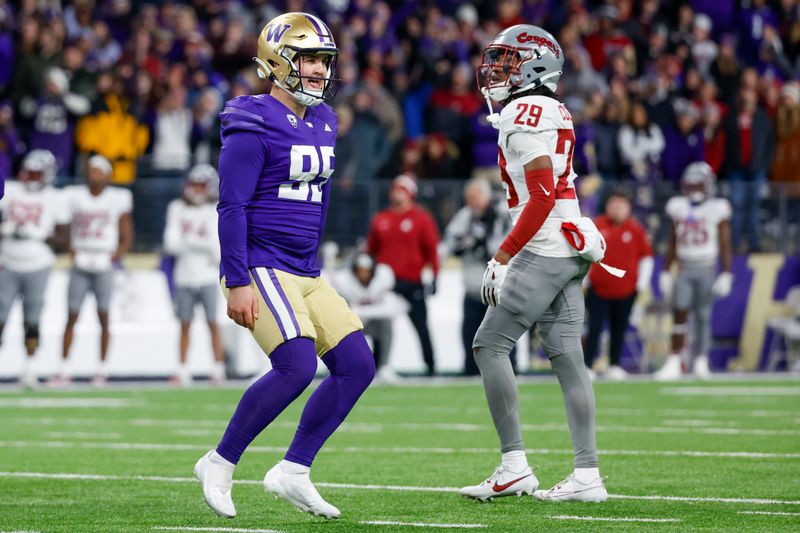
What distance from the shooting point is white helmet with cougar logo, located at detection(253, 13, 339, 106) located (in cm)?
581

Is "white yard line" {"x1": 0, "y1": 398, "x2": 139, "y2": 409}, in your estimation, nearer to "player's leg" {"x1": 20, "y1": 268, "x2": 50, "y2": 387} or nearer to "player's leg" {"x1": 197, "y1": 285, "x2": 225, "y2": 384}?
"player's leg" {"x1": 20, "y1": 268, "x2": 50, "y2": 387}

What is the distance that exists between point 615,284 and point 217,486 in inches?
400

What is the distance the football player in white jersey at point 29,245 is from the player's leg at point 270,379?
9.15m

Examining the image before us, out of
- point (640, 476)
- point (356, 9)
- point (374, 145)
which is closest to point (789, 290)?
point (374, 145)

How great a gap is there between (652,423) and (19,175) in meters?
7.97

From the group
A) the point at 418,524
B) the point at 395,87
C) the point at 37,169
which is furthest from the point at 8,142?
the point at 418,524

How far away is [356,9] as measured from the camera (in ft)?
64.2

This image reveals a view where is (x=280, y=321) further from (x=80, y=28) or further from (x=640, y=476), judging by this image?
(x=80, y=28)

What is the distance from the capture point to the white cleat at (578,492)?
244 inches

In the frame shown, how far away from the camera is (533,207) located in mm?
6207

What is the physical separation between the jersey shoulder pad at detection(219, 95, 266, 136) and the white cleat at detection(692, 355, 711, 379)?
1064cm

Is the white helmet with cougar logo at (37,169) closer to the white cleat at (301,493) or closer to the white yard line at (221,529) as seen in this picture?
the white cleat at (301,493)

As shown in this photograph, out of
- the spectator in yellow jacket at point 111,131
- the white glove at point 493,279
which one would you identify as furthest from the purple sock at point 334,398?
the spectator in yellow jacket at point 111,131

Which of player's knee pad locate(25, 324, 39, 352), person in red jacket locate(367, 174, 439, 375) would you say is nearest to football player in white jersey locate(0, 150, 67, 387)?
player's knee pad locate(25, 324, 39, 352)
